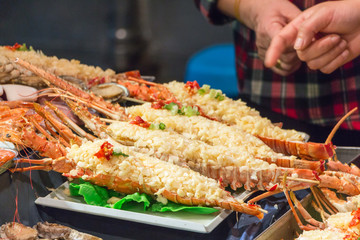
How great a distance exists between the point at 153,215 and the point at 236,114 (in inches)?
45.0

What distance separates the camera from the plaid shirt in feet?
12.8

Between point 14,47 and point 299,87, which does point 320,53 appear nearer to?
point 299,87

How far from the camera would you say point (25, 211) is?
7.57 ft

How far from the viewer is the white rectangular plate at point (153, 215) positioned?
208 cm

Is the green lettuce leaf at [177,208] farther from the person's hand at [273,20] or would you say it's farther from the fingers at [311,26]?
the person's hand at [273,20]

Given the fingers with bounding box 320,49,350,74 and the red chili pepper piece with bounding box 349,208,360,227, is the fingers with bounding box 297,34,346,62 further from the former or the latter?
the red chili pepper piece with bounding box 349,208,360,227

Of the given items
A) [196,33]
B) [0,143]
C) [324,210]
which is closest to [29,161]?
[0,143]

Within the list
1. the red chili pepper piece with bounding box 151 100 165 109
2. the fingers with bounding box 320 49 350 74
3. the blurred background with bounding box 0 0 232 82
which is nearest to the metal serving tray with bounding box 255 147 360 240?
the red chili pepper piece with bounding box 151 100 165 109

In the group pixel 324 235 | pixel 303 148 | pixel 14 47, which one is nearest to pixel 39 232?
pixel 324 235

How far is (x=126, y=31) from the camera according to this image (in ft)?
25.5

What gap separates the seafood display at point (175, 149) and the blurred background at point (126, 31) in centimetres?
A: 460

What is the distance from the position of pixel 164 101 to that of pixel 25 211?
3.68 ft

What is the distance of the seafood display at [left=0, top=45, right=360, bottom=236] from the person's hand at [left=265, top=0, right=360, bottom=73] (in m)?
0.50

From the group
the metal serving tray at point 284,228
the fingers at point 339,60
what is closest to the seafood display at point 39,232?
the metal serving tray at point 284,228
